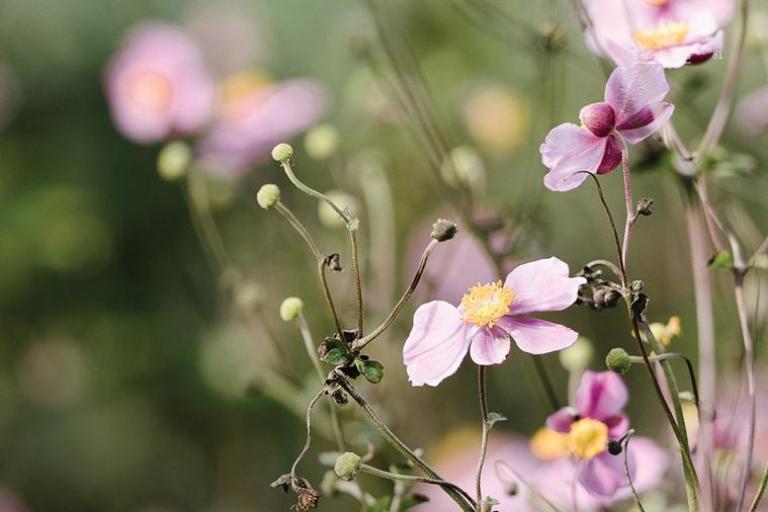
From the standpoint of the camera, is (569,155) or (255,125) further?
(255,125)

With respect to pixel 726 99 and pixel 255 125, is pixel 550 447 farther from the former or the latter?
pixel 255 125

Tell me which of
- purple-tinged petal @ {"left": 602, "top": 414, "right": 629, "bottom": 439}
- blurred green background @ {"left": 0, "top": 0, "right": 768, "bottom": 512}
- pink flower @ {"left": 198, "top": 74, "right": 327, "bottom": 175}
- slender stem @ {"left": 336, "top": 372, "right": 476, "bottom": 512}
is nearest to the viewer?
slender stem @ {"left": 336, "top": 372, "right": 476, "bottom": 512}

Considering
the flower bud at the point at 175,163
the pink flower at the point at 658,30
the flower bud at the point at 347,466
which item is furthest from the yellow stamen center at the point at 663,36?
the flower bud at the point at 175,163

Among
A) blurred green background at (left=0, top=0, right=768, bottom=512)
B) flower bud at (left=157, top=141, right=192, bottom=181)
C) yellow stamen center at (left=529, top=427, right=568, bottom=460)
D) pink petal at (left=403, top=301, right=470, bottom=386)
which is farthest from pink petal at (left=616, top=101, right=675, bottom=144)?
blurred green background at (left=0, top=0, right=768, bottom=512)

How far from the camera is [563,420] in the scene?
1.61 ft

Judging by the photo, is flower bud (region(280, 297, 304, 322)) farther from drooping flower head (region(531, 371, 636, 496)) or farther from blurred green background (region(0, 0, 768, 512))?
blurred green background (region(0, 0, 768, 512))

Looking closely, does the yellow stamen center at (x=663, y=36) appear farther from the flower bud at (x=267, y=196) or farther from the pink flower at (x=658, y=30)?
the flower bud at (x=267, y=196)

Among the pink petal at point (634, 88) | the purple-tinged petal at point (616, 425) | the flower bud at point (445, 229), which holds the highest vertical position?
the pink petal at point (634, 88)

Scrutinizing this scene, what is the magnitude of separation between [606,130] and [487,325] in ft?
0.30

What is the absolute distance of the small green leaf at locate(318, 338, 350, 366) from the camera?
0.42 metres

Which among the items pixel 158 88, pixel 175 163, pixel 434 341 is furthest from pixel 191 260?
pixel 434 341

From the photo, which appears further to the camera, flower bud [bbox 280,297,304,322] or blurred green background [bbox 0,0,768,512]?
blurred green background [bbox 0,0,768,512]

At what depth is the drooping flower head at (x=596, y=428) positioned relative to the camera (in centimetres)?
49

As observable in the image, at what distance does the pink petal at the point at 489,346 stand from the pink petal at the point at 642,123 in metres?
0.10
